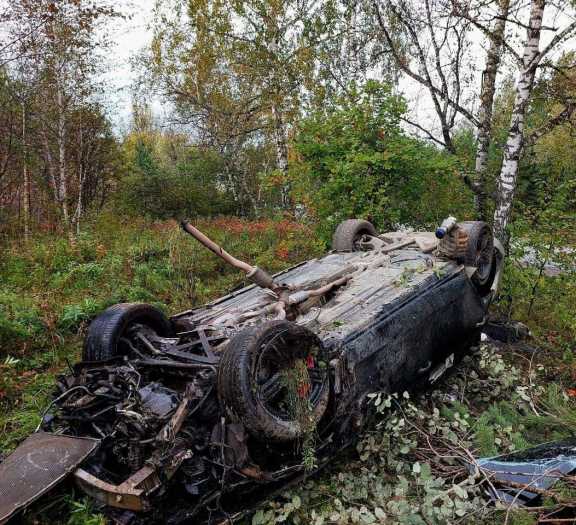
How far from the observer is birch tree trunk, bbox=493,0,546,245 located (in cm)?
587

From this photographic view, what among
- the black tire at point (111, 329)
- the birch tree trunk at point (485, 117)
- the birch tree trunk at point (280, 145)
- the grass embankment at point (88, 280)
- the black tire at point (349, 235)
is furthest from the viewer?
the birch tree trunk at point (280, 145)

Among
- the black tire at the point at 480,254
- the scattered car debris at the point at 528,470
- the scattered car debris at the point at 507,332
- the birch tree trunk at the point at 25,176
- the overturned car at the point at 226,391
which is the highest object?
the birch tree trunk at the point at 25,176

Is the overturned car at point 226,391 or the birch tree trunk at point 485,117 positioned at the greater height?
the birch tree trunk at point 485,117

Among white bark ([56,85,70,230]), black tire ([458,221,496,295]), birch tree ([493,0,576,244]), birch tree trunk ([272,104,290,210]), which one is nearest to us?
black tire ([458,221,496,295])

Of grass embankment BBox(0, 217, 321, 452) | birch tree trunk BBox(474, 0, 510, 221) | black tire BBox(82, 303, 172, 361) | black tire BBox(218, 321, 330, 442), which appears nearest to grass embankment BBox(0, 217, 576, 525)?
grass embankment BBox(0, 217, 321, 452)

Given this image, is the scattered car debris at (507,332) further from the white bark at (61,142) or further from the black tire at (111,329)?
→ the white bark at (61,142)

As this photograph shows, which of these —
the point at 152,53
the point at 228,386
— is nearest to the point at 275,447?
the point at 228,386

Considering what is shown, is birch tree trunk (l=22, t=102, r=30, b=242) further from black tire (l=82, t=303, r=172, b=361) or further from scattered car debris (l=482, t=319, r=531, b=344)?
scattered car debris (l=482, t=319, r=531, b=344)

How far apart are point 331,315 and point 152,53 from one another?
14294mm

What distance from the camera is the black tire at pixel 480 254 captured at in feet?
14.9

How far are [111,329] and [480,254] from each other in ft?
12.1

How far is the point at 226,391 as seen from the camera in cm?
252

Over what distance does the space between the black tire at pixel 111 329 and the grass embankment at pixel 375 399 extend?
1026mm

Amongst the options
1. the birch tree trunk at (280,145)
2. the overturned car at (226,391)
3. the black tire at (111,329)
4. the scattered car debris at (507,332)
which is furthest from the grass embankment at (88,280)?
the scattered car debris at (507,332)
